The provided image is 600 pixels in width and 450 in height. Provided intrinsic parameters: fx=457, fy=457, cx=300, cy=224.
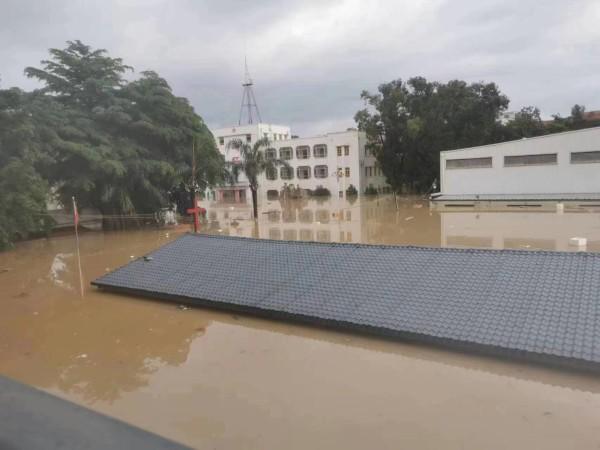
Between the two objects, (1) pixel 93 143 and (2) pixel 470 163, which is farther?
(2) pixel 470 163

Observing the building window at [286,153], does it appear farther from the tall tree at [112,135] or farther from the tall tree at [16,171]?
the tall tree at [16,171]

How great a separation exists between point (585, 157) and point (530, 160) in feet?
8.82

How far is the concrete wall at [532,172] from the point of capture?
24719 millimetres

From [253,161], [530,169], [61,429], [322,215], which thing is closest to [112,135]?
[253,161]

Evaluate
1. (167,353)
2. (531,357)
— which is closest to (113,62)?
(167,353)

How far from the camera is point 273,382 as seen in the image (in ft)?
17.1

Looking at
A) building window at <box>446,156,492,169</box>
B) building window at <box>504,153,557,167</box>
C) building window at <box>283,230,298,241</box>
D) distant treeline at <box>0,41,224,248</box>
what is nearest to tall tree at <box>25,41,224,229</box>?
distant treeline at <box>0,41,224,248</box>

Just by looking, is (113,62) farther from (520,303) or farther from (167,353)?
(520,303)

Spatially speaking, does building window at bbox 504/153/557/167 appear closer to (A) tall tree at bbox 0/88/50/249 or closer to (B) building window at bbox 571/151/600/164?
(B) building window at bbox 571/151/600/164

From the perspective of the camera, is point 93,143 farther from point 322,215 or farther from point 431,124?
point 431,124

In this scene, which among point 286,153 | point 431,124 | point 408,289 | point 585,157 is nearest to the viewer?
point 408,289

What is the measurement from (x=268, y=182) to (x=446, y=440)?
41556 millimetres

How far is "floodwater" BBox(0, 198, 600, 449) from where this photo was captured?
13.4ft

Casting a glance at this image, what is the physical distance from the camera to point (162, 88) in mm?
20500
